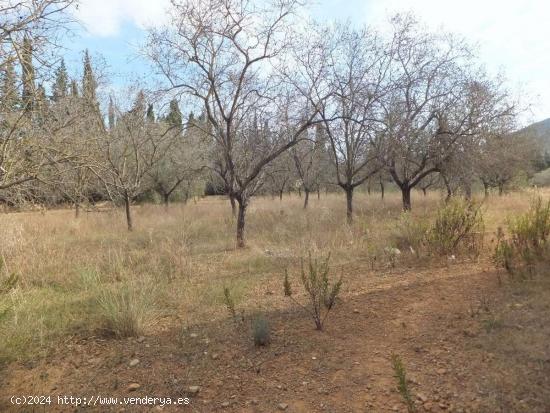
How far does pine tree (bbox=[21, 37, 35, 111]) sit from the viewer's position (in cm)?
346

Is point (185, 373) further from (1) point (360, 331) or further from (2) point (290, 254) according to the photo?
(2) point (290, 254)

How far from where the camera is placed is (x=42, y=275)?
6.51 metres

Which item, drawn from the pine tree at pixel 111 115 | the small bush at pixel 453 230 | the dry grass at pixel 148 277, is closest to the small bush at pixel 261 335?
the dry grass at pixel 148 277

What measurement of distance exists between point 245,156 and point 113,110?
246 inches

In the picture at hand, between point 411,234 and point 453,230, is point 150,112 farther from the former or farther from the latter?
point 453,230

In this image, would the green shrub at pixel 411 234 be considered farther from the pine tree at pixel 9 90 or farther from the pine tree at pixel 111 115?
the pine tree at pixel 111 115

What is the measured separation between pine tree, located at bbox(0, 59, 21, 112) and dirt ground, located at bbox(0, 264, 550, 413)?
2.66 meters

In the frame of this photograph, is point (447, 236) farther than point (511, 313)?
Yes

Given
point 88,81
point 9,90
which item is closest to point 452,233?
point 9,90

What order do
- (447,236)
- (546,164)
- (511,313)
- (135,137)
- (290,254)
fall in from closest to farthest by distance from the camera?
(511,313), (447,236), (290,254), (135,137), (546,164)

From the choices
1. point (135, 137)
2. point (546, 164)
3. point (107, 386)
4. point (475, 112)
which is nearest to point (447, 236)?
point (107, 386)

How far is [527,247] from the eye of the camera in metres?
4.89

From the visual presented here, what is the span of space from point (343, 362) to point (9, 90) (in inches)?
165

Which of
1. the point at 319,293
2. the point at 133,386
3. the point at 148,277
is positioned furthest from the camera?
the point at 148,277
